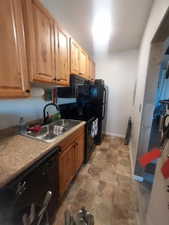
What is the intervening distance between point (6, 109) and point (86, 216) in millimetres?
1425

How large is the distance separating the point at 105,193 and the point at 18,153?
135 centimetres

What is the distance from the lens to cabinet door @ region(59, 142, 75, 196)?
4.08 ft

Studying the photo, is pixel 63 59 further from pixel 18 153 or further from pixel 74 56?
pixel 18 153

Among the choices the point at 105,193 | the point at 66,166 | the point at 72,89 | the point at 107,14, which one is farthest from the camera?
the point at 72,89

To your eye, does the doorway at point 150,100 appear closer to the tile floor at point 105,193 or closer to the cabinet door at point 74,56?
the tile floor at point 105,193

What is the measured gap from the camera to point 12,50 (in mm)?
868

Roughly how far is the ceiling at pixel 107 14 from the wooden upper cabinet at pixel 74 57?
41 cm

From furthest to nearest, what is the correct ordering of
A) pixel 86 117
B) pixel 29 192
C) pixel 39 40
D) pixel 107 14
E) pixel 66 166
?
pixel 86 117
pixel 107 14
pixel 66 166
pixel 39 40
pixel 29 192

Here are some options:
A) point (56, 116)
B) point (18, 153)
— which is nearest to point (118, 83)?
point (56, 116)

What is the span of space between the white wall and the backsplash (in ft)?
7.35

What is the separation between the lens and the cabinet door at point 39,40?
1.01 m

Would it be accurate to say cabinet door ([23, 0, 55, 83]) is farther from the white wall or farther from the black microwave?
the white wall

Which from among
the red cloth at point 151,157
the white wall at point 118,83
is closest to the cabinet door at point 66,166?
the red cloth at point 151,157

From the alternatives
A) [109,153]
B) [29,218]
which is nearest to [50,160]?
[29,218]
